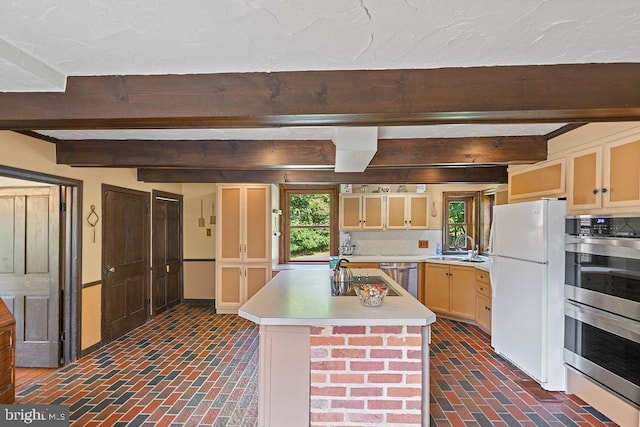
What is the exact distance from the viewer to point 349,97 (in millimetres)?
1748

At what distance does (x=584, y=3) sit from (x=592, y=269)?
218 cm

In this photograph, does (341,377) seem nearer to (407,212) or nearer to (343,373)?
(343,373)

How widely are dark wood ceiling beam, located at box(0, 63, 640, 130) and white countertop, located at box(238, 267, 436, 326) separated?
1195 mm

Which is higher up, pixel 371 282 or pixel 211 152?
pixel 211 152

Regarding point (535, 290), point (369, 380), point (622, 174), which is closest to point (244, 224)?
point (369, 380)

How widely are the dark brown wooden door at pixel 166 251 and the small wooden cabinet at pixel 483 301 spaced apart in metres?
4.54

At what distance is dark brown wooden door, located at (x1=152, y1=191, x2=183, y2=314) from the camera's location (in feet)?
17.4

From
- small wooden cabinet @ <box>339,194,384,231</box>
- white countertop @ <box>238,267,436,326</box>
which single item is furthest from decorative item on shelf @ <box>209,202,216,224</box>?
white countertop @ <box>238,267,436,326</box>

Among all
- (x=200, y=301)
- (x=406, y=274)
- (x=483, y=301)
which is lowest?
(x=200, y=301)

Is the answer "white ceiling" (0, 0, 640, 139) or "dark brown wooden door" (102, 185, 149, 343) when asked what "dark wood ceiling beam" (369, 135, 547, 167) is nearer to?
"white ceiling" (0, 0, 640, 139)

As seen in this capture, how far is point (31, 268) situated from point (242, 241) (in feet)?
8.11

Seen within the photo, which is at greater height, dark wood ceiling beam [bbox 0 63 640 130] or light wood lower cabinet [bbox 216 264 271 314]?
dark wood ceiling beam [bbox 0 63 640 130]

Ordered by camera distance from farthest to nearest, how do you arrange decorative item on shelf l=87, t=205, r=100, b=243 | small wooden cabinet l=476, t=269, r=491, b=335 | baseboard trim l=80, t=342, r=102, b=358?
small wooden cabinet l=476, t=269, r=491, b=335
decorative item on shelf l=87, t=205, r=100, b=243
baseboard trim l=80, t=342, r=102, b=358

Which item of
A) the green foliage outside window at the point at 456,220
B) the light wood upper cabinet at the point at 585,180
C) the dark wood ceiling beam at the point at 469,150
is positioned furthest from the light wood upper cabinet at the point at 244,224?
the light wood upper cabinet at the point at 585,180
